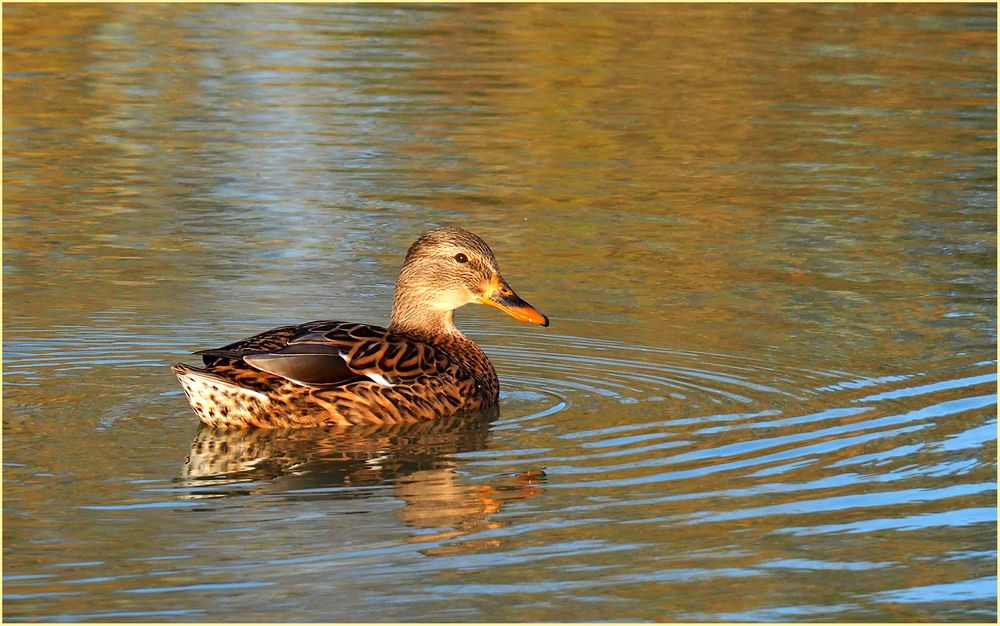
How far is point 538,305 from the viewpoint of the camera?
1210 centimetres

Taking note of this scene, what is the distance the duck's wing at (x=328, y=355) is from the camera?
29.8ft

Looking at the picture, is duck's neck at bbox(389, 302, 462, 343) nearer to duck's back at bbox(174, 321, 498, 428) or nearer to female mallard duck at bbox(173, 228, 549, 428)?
female mallard duck at bbox(173, 228, 549, 428)

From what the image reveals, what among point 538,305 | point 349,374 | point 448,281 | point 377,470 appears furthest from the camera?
point 538,305

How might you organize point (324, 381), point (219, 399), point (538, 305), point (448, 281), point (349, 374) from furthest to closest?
point (538, 305)
point (448, 281)
point (349, 374)
point (324, 381)
point (219, 399)

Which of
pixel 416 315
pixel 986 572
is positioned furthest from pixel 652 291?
pixel 986 572

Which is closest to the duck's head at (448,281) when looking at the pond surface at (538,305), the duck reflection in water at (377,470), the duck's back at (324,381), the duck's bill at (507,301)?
the duck's bill at (507,301)

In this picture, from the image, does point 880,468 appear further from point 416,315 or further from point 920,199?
point 920,199

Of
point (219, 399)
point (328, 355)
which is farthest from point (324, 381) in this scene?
point (219, 399)

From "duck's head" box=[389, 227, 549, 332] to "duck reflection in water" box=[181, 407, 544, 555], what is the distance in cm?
89

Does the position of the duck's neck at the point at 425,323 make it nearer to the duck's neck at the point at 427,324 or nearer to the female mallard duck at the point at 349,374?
the duck's neck at the point at 427,324

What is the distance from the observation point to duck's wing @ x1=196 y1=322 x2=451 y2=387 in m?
9.07

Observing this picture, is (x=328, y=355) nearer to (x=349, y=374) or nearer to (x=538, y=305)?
(x=349, y=374)

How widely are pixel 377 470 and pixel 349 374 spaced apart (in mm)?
957

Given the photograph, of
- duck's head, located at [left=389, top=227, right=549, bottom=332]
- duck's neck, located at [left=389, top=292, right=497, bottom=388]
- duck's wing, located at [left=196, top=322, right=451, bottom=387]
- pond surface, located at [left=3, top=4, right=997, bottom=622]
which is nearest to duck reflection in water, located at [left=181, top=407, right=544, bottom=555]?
pond surface, located at [left=3, top=4, right=997, bottom=622]
